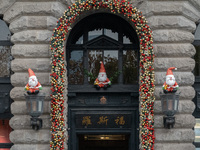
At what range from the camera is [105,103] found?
9906mm

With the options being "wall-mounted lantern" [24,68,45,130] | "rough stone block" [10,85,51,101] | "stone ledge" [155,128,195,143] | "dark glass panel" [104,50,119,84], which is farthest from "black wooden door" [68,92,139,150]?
"wall-mounted lantern" [24,68,45,130]

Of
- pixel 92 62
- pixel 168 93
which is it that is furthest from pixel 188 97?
pixel 92 62

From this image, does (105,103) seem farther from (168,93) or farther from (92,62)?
(168,93)

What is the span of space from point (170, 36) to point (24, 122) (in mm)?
4968

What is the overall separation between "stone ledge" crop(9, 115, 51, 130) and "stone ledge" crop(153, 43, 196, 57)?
12.4ft

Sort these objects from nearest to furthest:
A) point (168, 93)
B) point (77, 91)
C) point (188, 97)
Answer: point (168, 93)
point (188, 97)
point (77, 91)

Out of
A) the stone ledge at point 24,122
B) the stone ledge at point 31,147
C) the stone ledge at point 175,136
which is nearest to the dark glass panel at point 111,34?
the stone ledge at point 24,122

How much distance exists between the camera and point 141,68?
9148 mm

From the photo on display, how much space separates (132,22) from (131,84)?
6.40 ft

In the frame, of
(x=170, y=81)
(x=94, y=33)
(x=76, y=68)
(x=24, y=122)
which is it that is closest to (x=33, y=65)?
(x=76, y=68)

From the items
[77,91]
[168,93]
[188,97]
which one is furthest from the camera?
[77,91]

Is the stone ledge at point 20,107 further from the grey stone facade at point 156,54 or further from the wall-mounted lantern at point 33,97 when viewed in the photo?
the wall-mounted lantern at point 33,97

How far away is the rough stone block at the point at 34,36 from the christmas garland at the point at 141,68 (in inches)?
12.2

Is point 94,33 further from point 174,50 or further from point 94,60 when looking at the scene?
point 174,50
